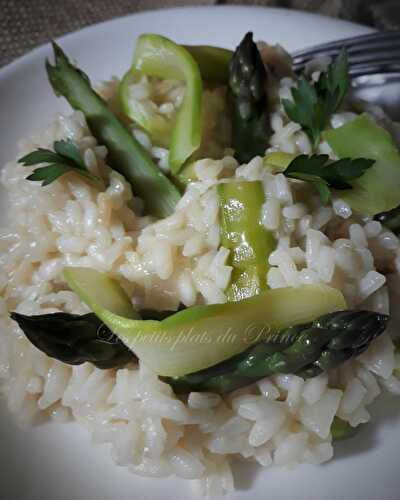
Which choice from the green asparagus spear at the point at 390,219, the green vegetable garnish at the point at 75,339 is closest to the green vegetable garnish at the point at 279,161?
the green asparagus spear at the point at 390,219

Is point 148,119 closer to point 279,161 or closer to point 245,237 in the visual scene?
point 279,161

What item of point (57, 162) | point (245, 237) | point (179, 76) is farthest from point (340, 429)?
point (179, 76)

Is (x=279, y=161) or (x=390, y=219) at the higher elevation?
(x=279, y=161)

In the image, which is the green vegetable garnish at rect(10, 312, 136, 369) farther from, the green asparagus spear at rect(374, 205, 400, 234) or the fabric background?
the fabric background

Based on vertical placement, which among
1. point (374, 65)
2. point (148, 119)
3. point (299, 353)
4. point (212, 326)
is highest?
point (148, 119)

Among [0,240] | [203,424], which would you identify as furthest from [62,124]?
[203,424]

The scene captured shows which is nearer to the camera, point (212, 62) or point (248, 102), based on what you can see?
point (248, 102)
